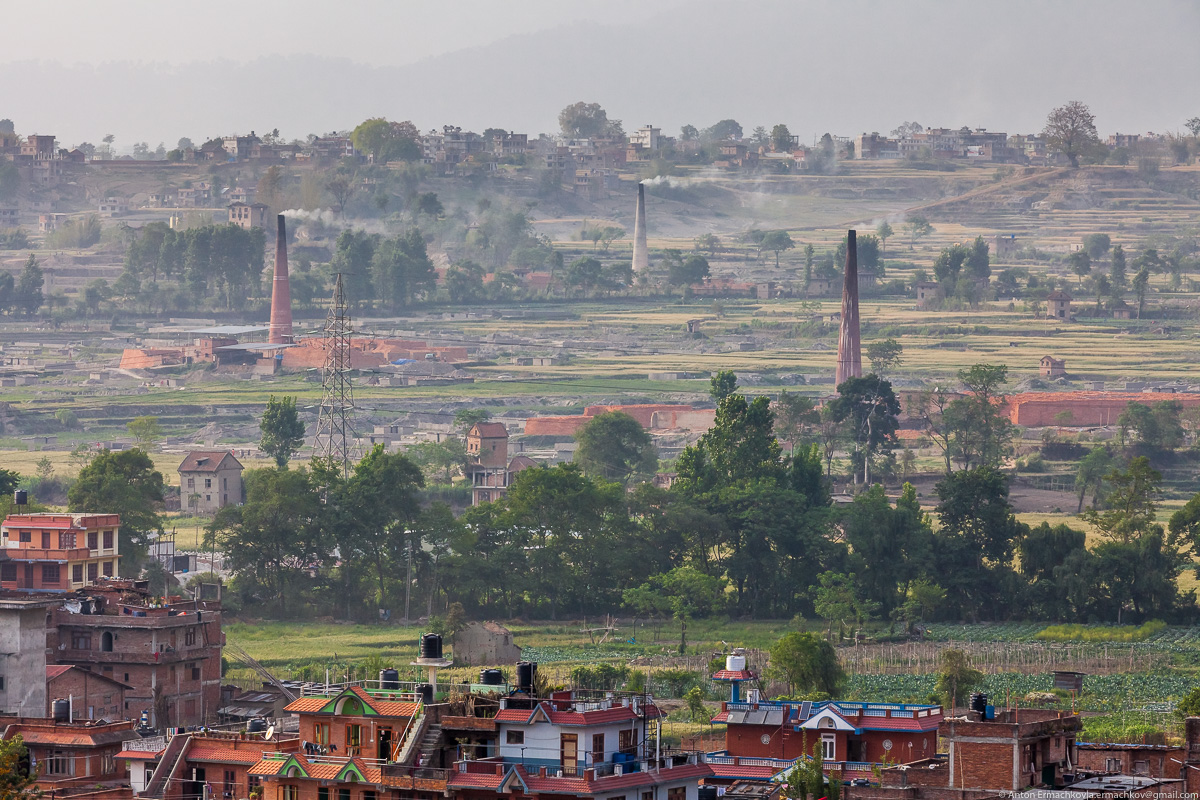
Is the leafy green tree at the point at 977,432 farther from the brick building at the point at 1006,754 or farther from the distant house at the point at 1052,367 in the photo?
the brick building at the point at 1006,754

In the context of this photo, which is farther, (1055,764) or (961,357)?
(961,357)

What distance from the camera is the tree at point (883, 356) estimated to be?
11275 centimetres

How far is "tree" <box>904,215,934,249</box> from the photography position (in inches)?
6727

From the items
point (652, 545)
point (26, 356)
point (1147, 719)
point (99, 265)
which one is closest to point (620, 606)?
point (652, 545)

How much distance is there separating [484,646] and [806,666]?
32.3 feet

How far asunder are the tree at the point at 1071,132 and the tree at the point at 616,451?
11247 cm

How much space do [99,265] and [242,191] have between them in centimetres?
2558

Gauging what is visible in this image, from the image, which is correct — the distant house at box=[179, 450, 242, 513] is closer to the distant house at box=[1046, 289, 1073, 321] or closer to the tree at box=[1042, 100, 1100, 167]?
the distant house at box=[1046, 289, 1073, 321]

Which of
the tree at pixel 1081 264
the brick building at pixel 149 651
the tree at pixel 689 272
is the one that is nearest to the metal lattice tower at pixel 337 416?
the brick building at pixel 149 651

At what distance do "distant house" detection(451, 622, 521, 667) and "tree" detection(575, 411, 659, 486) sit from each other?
26.9 meters

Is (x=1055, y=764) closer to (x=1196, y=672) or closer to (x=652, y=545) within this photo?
(x=1196, y=672)

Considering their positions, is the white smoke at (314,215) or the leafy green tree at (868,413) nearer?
the leafy green tree at (868,413)

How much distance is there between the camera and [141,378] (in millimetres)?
114625

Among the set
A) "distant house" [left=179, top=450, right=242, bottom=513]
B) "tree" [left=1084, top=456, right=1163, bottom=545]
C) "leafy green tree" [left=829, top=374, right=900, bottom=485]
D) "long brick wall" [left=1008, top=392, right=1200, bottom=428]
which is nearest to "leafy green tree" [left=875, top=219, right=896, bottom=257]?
"long brick wall" [left=1008, top=392, right=1200, bottom=428]
